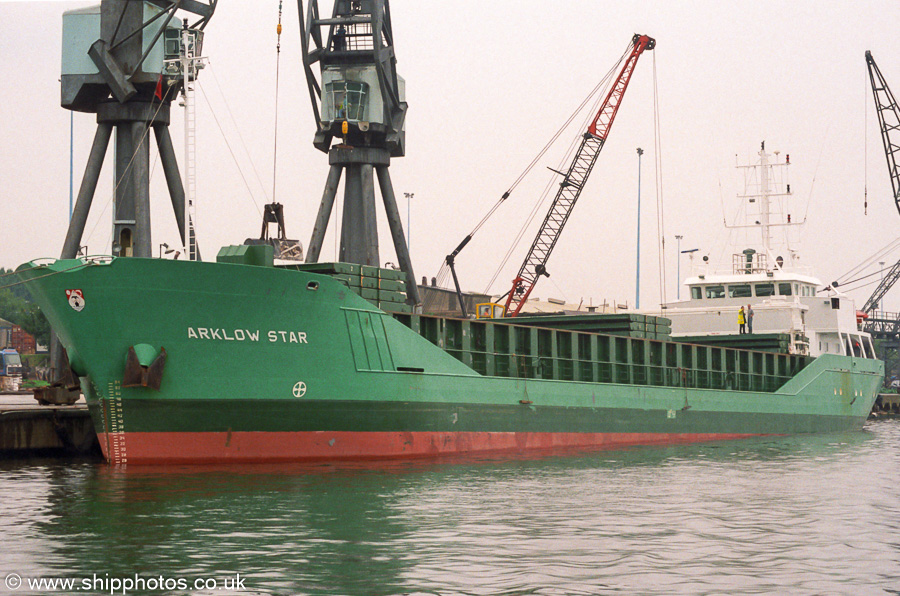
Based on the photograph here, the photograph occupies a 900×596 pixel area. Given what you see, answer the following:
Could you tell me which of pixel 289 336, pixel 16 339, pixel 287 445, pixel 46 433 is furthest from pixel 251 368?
pixel 16 339

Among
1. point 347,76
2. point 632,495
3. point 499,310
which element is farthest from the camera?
point 499,310

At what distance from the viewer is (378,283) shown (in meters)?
27.4

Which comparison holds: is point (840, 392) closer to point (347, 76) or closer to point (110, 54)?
point (347, 76)

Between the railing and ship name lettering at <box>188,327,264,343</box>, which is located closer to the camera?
ship name lettering at <box>188,327,264,343</box>

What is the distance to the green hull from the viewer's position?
2289 centimetres

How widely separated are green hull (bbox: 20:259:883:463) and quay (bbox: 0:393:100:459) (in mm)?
3591

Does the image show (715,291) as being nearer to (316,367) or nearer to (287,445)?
(316,367)

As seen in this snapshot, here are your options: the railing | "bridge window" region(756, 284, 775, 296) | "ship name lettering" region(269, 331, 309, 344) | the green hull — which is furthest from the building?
"ship name lettering" region(269, 331, 309, 344)

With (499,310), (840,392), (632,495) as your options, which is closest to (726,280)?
(840,392)

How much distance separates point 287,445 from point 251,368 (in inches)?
84.4

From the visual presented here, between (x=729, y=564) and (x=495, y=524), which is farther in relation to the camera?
(x=495, y=524)

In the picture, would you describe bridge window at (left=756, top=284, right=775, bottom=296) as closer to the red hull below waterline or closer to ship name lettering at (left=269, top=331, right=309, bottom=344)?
the red hull below waterline

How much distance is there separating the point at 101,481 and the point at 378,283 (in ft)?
30.5

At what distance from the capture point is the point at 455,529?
52.3ft
